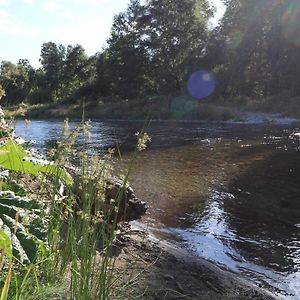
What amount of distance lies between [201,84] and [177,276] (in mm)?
38029

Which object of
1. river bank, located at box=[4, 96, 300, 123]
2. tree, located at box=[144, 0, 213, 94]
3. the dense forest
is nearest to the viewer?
river bank, located at box=[4, 96, 300, 123]

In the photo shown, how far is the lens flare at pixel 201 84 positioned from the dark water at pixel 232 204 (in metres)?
23.9

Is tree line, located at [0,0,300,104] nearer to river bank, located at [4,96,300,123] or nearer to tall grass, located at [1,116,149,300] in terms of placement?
river bank, located at [4,96,300,123]

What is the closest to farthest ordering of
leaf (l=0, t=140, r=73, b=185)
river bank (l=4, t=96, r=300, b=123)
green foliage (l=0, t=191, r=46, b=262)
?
green foliage (l=0, t=191, r=46, b=262), leaf (l=0, t=140, r=73, b=185), river bank (l=4, t=96, r=300, b=123)

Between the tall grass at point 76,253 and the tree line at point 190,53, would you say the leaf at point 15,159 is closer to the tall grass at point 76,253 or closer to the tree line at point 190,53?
the tall grass at point 76,253

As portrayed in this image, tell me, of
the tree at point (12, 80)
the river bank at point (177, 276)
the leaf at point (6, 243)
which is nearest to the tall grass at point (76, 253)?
the leaf at point (6, 243)

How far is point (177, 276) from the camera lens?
4.45 metres

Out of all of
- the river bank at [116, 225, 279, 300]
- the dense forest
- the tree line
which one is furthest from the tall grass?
the dense forest

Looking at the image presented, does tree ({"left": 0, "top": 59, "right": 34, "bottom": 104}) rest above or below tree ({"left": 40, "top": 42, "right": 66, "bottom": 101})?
below

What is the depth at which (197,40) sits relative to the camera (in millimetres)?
46062

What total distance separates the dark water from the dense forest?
20.5 meters

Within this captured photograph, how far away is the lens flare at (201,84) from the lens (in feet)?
128

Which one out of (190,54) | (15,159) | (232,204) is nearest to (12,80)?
(15,159)

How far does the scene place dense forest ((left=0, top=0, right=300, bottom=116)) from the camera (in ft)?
111
